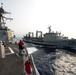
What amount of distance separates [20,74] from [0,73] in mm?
1333

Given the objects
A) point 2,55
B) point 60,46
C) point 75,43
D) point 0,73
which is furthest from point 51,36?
point 0,73

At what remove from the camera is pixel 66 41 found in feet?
205

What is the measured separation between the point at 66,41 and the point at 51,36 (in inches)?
367

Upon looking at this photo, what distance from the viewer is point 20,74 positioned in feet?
26.7

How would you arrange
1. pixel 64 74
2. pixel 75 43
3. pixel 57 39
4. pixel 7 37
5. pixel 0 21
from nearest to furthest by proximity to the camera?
pixel 64 74
pixel 7 37
pixel 0 21
pixel 75 43
pixel 57 39

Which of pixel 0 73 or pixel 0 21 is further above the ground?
pixel 0 21

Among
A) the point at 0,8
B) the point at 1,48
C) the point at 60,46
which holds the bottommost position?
the point at 60,46

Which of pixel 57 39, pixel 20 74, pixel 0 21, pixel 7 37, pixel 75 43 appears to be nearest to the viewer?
pixel 20 74

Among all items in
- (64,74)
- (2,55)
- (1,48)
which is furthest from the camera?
(64,74)

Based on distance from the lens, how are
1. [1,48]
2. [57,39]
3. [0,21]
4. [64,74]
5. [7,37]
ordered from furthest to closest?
[57,39] → [0,21] → [7,37] → [64,74] → [1,48]

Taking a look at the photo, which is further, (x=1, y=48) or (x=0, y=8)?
(x=0, y=8)

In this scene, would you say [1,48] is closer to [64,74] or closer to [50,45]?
[64,74]

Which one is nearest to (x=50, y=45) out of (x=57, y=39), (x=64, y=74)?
(x=57, y=39)

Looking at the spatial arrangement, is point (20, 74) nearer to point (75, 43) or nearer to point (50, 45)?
point (75, 43)
